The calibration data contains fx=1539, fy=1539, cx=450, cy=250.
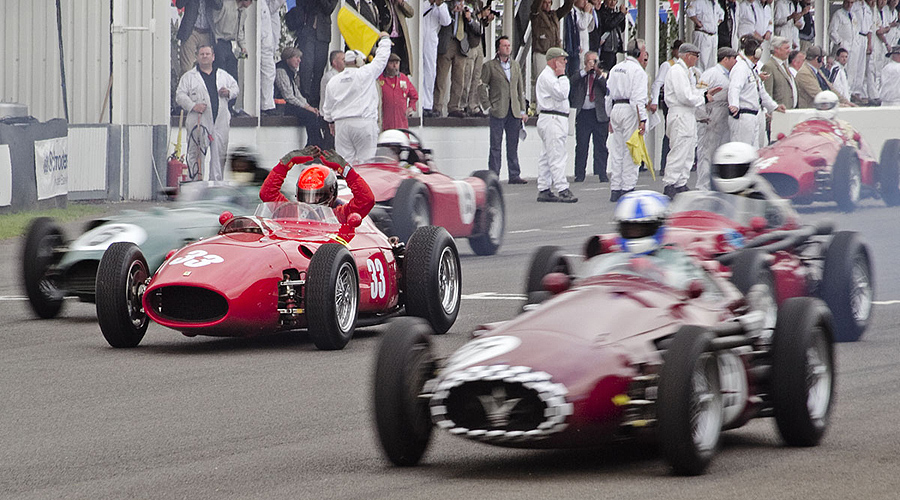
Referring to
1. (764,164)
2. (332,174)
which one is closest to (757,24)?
(764,164)

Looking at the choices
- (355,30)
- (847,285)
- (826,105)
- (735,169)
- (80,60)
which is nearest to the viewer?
(847,285)

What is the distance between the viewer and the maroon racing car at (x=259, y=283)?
31.4 feet

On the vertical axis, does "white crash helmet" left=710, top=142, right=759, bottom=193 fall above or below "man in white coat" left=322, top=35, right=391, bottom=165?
below

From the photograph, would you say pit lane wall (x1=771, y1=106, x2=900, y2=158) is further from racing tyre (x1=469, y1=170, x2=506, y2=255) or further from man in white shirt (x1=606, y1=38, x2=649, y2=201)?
racing tyre (x1=469, y1=170, x2=506, y2=255)

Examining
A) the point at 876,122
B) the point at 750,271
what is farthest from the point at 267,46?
the point at 750,271

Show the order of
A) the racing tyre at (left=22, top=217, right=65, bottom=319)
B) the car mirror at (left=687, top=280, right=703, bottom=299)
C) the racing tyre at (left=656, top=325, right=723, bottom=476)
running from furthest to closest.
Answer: the racing tyre at (left=22, top=217, right=65, bottom=319) < the car mirror at (left=687, top=280, right=703, bottom=299) < the racing tyre at (left=656, top=325, right=723, bottom=476)

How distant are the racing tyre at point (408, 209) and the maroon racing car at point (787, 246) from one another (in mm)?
4499

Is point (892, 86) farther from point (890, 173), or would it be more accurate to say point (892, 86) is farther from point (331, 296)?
point (331, 296)

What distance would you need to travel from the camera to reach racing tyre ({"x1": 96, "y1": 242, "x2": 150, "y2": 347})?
9.74m

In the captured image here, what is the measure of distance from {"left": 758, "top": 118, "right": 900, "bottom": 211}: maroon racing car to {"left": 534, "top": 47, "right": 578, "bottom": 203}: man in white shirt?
339cm

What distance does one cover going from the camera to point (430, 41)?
90.8 ft

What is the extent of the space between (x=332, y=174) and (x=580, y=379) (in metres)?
5.13

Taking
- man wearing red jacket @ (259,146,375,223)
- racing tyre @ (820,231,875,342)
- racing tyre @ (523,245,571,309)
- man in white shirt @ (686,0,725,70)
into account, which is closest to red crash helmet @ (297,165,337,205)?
man wearing red jacket @ (259,146,375,223)

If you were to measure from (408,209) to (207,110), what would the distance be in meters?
9.22
